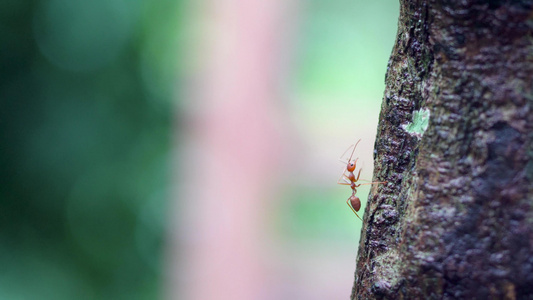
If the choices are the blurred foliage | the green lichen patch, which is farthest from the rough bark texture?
the blurred foliage

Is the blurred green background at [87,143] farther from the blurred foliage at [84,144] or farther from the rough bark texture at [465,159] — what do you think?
the rough bark texture at [465,159]

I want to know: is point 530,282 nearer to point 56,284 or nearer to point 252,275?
point 56,284

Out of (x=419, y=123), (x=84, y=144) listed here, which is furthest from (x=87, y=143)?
(x=419, y=123)

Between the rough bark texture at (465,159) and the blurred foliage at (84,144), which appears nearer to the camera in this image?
the rough bark texture at (465,159)

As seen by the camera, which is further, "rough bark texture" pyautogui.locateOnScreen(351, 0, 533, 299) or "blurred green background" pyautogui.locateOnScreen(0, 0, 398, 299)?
"blurred green background" pyautogui.locateOnScreen(0, 0, 398, 299)

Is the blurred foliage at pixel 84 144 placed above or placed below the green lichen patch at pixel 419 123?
above

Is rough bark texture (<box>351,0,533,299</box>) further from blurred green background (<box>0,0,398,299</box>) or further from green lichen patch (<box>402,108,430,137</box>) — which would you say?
blurred green background (<box>0,0,398,299</box>)

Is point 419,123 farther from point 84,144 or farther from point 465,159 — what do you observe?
point 84,144

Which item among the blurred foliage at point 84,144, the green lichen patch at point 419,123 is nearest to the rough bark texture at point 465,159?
the green lichen patch at point 419,123
